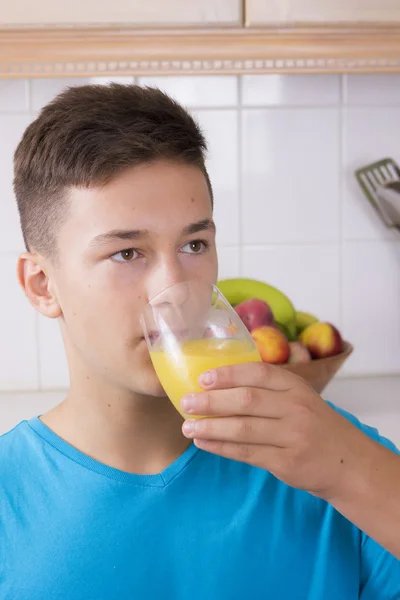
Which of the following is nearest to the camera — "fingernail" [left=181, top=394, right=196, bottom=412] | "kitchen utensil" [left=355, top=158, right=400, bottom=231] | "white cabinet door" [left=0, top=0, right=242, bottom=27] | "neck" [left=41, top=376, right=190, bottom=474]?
"fingernail" [left=181, top=394, right=196, bottom=412]

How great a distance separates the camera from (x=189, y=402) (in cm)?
64

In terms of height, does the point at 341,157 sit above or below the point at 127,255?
above

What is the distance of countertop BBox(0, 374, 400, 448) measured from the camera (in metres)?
1.45

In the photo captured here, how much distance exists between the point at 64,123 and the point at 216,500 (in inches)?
18.2

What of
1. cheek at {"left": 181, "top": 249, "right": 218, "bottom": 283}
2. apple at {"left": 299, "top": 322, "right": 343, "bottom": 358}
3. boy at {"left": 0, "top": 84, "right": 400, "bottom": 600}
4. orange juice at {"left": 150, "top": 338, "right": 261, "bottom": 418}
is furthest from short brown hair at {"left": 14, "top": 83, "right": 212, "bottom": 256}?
apple at {"left": 299, "top": 322, "right": 343, "bottom": 358}

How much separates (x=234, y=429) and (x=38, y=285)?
385mm

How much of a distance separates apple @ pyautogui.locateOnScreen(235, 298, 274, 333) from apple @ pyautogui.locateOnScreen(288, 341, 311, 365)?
0.07 metres

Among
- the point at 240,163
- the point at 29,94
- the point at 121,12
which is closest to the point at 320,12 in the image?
the point at 121,12

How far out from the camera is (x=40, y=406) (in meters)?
1.65

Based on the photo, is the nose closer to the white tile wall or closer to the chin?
the chin

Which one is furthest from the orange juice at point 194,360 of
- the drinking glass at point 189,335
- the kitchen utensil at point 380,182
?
the kitchen utensil at point 380,182

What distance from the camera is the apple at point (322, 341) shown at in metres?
1.45

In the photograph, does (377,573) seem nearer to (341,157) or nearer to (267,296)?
(267,296)

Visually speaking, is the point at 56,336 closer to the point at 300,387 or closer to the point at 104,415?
the point at 104,415
